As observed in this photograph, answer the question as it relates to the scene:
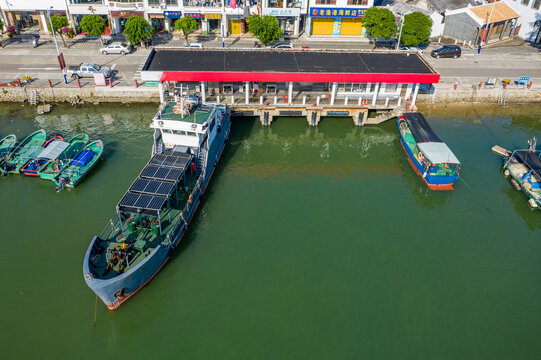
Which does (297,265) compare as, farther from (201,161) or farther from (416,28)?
(416,28)

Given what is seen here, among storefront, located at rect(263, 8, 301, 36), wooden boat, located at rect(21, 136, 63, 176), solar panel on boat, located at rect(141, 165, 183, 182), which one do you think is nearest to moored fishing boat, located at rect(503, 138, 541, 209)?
solar panel on boat, located at rect(141, 165, 183, 182)

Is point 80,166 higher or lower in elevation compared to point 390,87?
lower

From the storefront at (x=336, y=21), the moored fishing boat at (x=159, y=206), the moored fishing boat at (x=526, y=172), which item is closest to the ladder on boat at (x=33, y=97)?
the moored fishing boat at (x=159, y=206)

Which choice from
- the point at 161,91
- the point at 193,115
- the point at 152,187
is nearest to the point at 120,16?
the point at 161,91

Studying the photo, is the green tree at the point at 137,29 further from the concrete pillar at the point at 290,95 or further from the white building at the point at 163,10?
the concrete pillar at the point at 290,95

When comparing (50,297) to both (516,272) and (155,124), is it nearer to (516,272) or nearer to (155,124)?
(155,124)

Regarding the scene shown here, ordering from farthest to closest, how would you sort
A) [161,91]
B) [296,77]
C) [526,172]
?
[161,91] → [296,77] → [526,172]

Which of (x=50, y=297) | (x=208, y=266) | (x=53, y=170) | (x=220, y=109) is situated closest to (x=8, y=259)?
(x=50, y=297)
